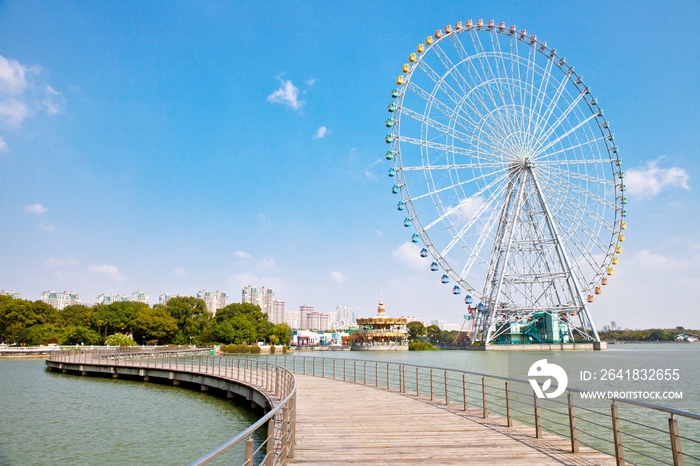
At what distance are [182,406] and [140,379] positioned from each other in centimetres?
1586

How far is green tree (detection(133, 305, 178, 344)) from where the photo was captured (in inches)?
3999

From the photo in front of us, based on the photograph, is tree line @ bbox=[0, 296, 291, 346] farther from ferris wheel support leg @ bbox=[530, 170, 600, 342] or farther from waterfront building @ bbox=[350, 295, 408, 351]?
ferris wheel support leg @ bbox=[530, 170, 600, 342]

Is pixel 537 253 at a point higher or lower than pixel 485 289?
higher

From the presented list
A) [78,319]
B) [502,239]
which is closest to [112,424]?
[502,239]

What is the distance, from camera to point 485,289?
2643 inches

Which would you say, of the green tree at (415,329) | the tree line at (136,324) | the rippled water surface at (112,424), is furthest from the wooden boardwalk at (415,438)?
the green tree at (415,329)

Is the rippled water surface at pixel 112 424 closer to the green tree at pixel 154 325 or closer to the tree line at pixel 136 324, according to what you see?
the tree line at pixel 136 324

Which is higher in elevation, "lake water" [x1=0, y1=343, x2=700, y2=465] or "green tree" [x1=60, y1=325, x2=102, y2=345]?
"green tree" [x1=60, y1=325, x2=102, y2=345]

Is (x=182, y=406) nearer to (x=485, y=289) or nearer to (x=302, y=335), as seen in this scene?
(x=485, y=289)

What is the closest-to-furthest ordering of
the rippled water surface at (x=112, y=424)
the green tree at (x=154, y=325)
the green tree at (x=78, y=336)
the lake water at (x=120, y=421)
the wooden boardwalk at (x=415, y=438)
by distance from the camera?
the wooden boardwalk at (x=415, y=438) → the rippled water surface at (x=112, y=424) → the lake water at (x=120, y=421) → the green tree at (x=78, y=336) → the green tree at (x=154, y=325)

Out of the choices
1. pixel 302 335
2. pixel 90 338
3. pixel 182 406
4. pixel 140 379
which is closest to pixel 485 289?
pixel 140 379

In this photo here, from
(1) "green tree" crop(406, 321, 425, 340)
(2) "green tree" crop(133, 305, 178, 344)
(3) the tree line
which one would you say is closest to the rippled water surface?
(3) the tree line

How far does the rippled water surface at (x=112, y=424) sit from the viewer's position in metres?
15.3

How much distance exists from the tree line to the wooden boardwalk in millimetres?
91852
